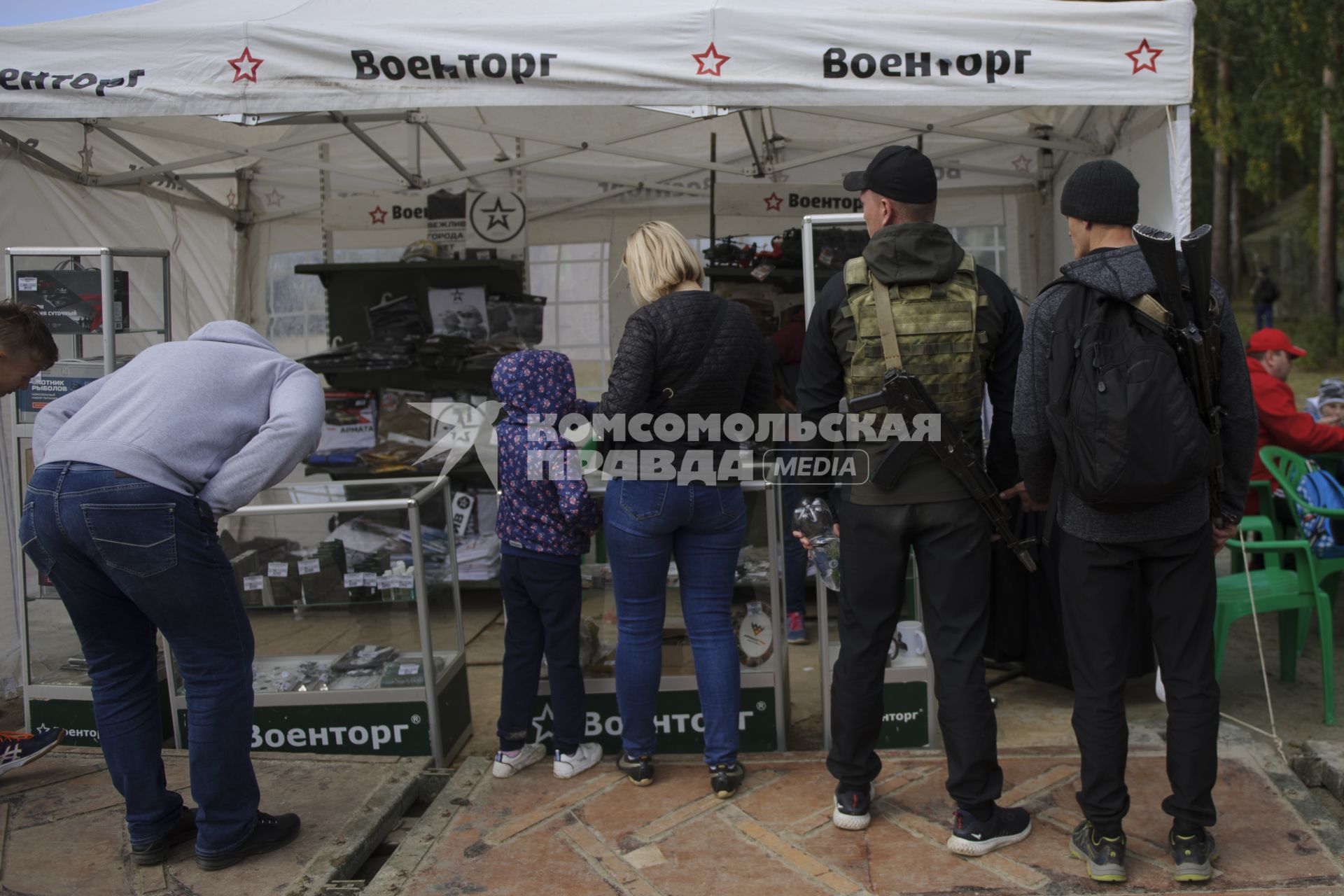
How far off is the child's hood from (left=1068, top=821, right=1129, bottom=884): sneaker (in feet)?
6.18

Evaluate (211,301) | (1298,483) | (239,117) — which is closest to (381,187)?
(211,301)

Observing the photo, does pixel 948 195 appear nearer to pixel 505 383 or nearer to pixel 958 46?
pixel 958 46

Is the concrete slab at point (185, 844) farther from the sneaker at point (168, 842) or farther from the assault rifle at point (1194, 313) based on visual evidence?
the assault rifle at point (1194, 313)

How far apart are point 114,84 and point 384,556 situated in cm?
192

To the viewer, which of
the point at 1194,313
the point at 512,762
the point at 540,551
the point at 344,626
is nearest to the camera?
the point at 1194,313

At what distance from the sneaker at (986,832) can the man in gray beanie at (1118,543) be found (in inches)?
9.2

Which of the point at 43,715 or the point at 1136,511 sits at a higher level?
the point at 1136,511

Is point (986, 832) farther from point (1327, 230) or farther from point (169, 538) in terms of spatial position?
point (1327, 230)

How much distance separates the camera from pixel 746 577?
11.3 ft

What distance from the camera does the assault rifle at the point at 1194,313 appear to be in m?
2.35

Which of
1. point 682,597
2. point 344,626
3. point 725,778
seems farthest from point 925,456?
point 344,626

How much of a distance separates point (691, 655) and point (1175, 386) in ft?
5.70

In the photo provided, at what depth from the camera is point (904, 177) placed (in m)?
2.70

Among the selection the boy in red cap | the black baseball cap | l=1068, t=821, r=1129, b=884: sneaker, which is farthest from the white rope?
the black baseball cap
